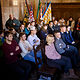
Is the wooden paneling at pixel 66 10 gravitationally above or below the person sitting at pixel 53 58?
above

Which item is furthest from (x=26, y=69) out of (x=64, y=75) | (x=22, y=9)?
(x=22, y=9)

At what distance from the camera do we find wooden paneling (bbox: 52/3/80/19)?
9.26 metres

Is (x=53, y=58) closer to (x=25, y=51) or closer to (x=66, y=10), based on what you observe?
(x=25, y=51)

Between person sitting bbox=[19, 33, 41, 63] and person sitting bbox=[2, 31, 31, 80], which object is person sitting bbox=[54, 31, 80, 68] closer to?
person sitting bbox=[19, 33, 41, 63]

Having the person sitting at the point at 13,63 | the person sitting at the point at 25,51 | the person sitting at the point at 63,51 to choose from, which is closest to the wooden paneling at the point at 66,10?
the person sitting at the point at 63,51

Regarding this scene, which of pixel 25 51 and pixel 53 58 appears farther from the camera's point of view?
pixel 25 51

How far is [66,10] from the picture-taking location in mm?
9508

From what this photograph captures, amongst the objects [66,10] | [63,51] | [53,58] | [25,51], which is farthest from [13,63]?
[66,10]

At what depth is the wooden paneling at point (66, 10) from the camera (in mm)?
9258

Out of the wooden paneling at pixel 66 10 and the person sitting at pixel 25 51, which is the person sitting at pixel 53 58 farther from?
the wooden paneling at pixel 66 10

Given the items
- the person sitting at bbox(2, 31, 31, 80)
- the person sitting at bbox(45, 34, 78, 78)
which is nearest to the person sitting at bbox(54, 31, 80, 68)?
the person sitting at bbox(45, 34, 78, 78)

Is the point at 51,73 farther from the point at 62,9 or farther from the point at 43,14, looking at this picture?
the point at 62,9

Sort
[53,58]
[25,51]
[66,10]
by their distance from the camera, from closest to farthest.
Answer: [53,58]
[25,51]
[66,10]

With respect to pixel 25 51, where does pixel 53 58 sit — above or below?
below
